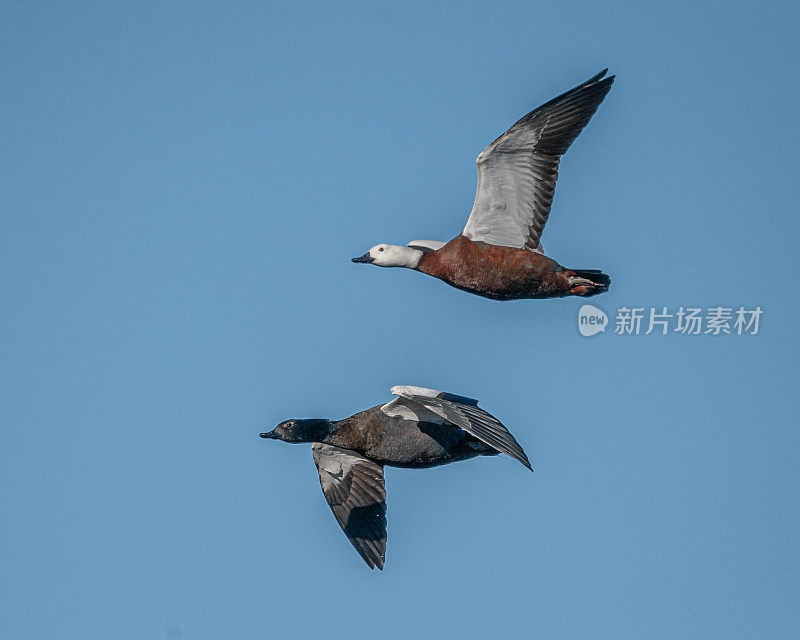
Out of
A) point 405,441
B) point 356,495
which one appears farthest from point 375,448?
point 356,495

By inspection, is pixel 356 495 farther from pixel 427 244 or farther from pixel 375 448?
pixel 427 244

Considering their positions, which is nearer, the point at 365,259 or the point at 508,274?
the point at 508,274

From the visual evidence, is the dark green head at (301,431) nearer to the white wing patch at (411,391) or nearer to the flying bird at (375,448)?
the flying bird at (375,448)

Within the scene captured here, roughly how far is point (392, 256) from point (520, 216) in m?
1.70

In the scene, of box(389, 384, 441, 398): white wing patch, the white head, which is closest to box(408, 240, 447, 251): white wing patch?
the white head

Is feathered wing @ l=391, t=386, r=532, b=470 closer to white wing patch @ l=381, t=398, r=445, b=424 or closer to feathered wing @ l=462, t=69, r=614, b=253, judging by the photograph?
white wing patch @ l=381, t=398, r=445, b=424

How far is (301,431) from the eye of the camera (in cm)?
1847

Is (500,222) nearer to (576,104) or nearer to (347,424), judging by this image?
(576,104)

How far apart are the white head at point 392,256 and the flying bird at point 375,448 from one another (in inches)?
68.0

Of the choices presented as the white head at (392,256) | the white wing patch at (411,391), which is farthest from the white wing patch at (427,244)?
the white wing patch at (411,391)

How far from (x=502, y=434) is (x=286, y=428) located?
11.7ft

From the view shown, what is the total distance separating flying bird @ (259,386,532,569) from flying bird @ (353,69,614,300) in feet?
5.06

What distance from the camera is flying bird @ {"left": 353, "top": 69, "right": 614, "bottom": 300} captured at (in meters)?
17.5

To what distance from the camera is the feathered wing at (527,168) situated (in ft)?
57.4
